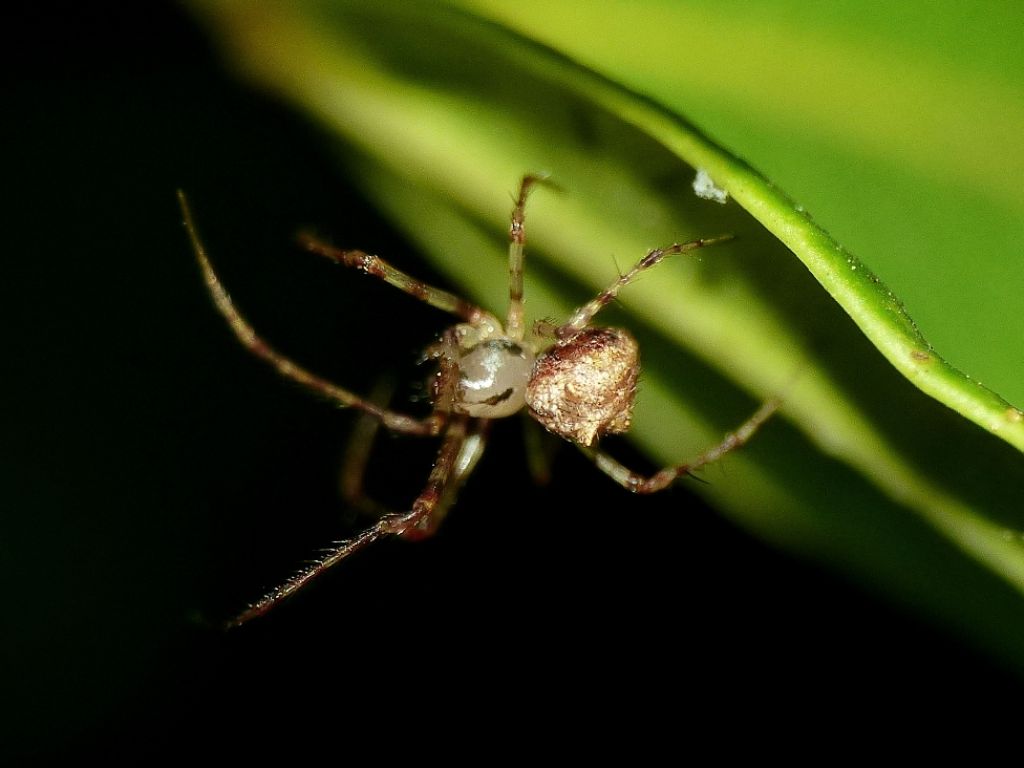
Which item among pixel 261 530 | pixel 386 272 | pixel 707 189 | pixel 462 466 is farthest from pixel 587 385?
pixel 707 189

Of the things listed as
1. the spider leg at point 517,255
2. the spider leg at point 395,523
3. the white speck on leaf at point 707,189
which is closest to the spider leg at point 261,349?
the spider leg at point 395,523

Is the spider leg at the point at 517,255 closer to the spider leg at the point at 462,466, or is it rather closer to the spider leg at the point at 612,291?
the spider leg at the point at 612,291

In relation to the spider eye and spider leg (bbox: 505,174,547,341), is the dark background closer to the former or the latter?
spider leg (bbox: 505,174,547,341)

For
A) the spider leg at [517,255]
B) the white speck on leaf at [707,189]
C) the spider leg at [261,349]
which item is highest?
the spider leg at [517,255]

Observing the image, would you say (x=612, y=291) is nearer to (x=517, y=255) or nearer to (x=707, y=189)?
(x=517, y=255)

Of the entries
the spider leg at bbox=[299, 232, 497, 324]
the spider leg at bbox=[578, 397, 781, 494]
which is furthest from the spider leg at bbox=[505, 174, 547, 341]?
the spider leg at bbox=[578, 397, 781, 494]

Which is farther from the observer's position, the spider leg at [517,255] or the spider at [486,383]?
the spider at [486,383]
